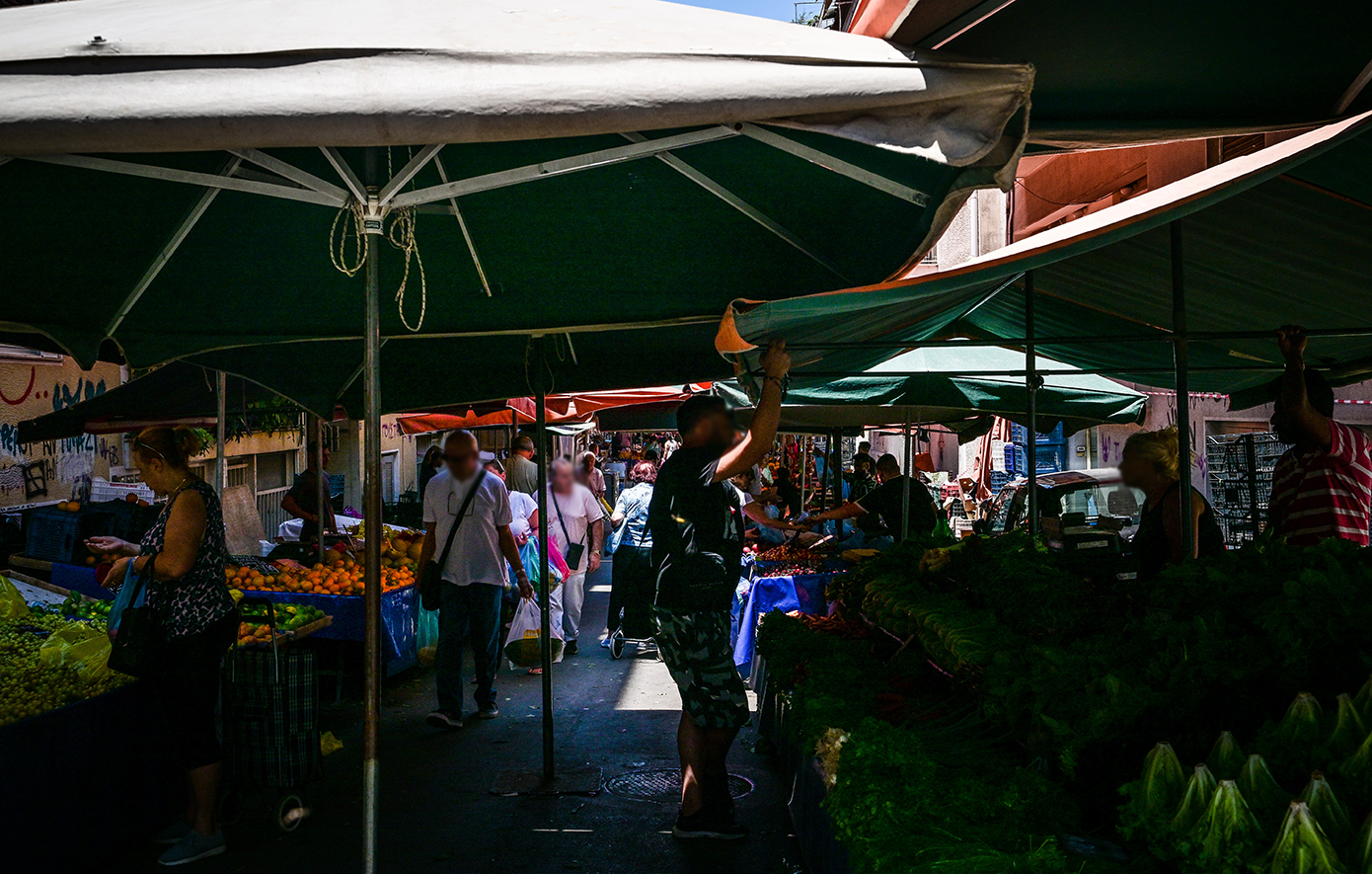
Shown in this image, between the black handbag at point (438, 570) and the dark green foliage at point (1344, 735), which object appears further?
the black handbag at point (438, 570)

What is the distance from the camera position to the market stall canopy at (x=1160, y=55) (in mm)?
2408

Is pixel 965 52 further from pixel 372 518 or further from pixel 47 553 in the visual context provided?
pixel 47 553

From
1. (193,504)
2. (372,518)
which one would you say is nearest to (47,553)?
(193,504)

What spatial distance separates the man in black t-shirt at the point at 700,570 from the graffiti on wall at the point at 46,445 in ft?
23.6

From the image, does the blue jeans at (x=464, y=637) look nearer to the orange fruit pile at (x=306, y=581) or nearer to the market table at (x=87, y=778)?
the orange fruit pile at (x=306, y=581)

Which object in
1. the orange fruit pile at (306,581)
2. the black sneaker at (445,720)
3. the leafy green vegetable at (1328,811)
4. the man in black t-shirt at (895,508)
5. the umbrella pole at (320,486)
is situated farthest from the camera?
the man in black t-shirt at (895,508)

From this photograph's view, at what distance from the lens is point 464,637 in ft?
23.0

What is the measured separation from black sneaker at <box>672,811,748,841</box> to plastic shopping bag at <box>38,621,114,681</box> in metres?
3.05

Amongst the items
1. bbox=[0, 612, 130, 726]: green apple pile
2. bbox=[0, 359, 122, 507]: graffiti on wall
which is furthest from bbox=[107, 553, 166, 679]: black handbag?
bbox=[0, 359, 122, 507]: graffiti on wall

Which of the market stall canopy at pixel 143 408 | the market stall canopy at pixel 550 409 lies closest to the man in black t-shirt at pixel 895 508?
the market stall canopy at pixel 550 409

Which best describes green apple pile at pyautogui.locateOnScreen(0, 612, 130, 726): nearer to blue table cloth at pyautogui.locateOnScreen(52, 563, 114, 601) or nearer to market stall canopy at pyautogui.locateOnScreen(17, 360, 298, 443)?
blue table cloth at pyautogui.locateOnScreen(52, 563, 114, 601)

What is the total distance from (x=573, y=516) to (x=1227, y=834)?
7.87 metres

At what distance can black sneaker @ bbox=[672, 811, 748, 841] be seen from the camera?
4754 mm

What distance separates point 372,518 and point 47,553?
718cm
